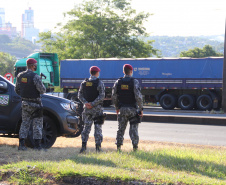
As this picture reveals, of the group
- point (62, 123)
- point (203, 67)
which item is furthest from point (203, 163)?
point (203, 67)

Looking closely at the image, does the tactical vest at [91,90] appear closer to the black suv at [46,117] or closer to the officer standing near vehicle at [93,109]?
the officer standing near vehicle at [93,109]

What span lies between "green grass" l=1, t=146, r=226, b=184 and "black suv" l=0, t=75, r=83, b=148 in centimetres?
143

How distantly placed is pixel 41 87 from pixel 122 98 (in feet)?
5.10

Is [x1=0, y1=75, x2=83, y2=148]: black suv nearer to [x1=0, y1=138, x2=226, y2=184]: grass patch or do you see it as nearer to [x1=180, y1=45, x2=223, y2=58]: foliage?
[x1=0, y1=138, x2=226, y2=184]: grass patch

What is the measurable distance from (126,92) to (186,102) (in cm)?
1853

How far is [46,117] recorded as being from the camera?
29.0 ft

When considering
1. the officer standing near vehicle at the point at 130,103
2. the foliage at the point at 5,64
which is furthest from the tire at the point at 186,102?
the foliage at the point at 5,64

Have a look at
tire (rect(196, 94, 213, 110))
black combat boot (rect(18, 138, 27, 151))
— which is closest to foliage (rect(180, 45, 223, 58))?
tire (rect(196, 94, 213, 110))

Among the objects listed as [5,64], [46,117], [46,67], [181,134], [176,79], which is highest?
[5,64]

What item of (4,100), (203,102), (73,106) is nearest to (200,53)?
(203,102)

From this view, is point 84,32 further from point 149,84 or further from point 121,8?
point 149,84

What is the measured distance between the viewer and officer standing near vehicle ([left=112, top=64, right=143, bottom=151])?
26.4 ft

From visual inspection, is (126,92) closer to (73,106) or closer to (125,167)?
(73,106)

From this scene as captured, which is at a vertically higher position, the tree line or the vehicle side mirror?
the tree line
